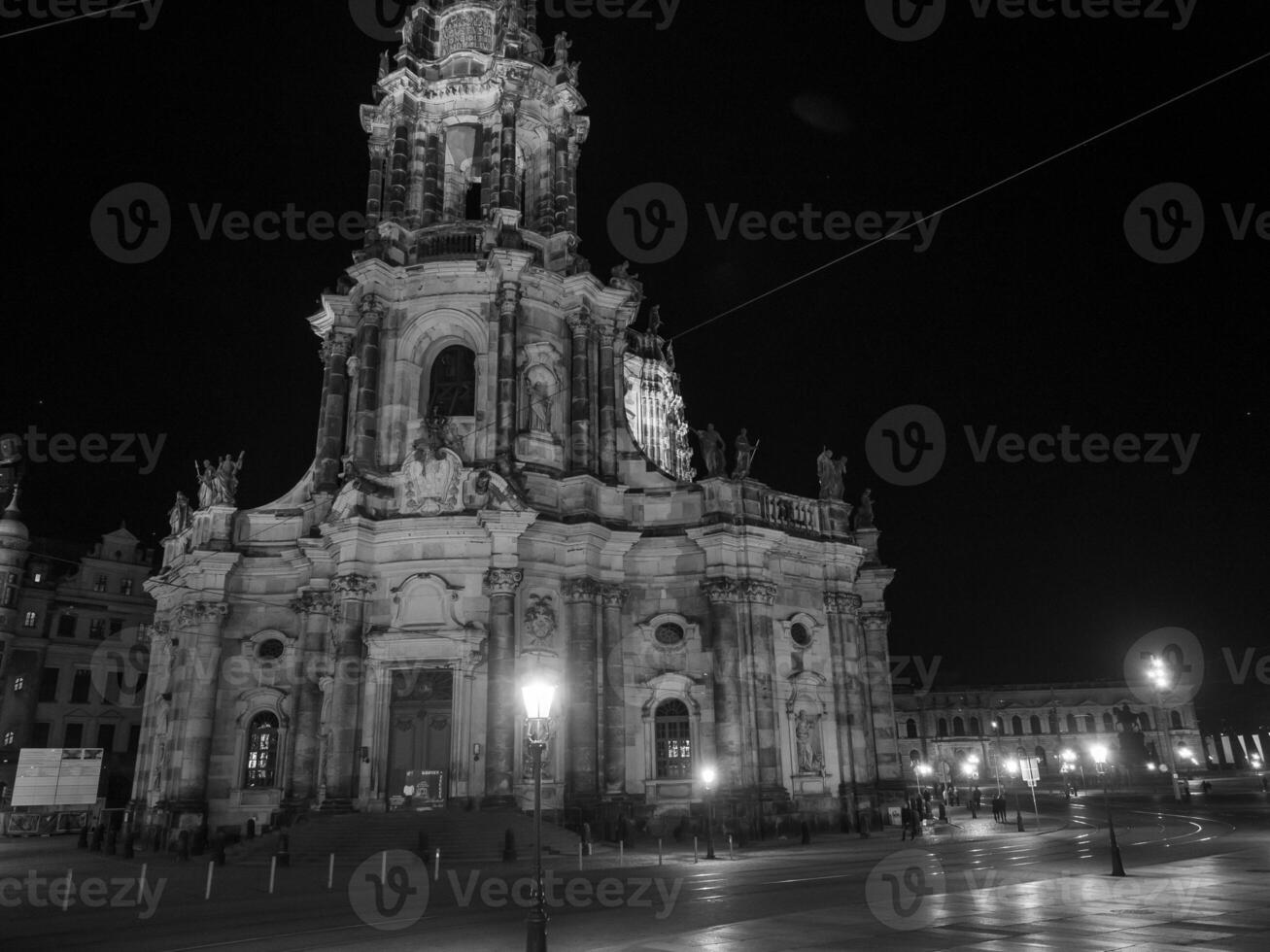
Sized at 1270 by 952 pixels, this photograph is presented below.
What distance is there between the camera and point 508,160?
135ft

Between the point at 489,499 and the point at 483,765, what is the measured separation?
8844 mm

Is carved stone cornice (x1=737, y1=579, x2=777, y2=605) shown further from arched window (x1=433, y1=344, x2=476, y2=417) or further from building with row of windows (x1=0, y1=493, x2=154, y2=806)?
building with row of windows (x1=0, y1=493, x2=154, y2=806)

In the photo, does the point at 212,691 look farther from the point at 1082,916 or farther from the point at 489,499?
the point at 1082,916

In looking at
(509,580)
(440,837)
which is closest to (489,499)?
(509,580)

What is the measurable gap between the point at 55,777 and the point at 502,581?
1826 cm

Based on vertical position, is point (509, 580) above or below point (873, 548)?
below

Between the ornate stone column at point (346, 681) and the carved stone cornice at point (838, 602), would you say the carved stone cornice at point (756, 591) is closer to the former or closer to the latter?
the carved stone cornice at point (838, 602)

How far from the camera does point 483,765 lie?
3141 centimetres

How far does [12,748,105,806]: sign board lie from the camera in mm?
34531

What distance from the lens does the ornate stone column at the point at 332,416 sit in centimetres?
3788

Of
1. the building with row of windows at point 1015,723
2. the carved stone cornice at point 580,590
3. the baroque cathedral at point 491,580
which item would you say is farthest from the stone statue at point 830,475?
the building with row of windows at point 1015,723

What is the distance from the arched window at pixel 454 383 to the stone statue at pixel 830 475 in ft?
49.2

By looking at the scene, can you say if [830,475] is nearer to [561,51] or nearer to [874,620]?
[874,620]

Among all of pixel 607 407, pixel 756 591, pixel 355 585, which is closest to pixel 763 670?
pixel 756 591
